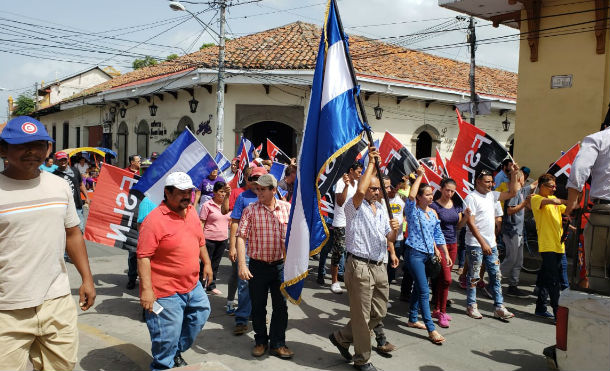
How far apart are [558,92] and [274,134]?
36.1ft

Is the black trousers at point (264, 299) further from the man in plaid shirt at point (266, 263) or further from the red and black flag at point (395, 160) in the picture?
the red and black flag at point (395, 160)

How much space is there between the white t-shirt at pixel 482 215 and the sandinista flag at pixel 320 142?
2.51 meters

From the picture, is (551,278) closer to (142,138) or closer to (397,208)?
(397,208)

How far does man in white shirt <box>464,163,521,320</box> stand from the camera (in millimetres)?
6156

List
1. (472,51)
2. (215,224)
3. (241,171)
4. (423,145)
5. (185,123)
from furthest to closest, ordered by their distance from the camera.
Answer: (423,145) → (185,123) → (472,51) → (241,171) → (215,224)

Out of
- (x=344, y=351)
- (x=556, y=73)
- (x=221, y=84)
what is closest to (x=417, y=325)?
(x=344, y=351)

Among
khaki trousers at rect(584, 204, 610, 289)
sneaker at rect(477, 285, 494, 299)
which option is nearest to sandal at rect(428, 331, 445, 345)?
khaki trousers at rect(584, 204, 610, 289)

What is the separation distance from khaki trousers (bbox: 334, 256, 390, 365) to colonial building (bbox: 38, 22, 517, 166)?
13113mm

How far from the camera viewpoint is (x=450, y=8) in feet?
38.6

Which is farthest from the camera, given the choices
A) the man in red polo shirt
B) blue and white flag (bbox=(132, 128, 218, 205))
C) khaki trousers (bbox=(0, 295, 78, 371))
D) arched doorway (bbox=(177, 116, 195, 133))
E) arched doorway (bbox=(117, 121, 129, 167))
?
arched doorway (bbox=(117, 121, 129, 167))

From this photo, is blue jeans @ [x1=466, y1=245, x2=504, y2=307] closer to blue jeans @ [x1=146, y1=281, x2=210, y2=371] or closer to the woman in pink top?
the woman in pink top

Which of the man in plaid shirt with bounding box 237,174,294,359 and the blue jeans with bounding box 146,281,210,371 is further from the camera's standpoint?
the man in plaid shirt with bounding box 237,174,294,359

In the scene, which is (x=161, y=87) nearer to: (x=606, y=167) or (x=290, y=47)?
(x=290, y=47)

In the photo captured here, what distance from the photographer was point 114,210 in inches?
255
